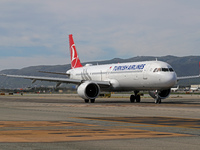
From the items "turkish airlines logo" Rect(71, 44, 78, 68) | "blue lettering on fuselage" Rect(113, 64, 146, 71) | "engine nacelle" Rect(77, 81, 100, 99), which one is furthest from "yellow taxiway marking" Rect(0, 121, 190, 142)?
"turkish airlines logo" Rect(71, 44, 78, 68)

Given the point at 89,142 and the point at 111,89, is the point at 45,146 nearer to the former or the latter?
the point at 89,142

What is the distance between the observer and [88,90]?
43844mm

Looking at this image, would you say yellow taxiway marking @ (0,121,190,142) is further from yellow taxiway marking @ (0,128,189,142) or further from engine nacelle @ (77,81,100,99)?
engine nacelle @ (77,81,100,99)

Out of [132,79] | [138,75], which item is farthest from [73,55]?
[138,75]

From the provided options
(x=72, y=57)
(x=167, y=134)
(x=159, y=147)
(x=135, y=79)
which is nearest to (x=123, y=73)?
(x=135, y=79)

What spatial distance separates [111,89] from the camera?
46062mm

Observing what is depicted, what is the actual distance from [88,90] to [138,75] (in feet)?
19.9

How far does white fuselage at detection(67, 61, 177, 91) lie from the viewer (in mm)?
38750

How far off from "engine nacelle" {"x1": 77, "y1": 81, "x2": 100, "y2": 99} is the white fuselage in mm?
2575

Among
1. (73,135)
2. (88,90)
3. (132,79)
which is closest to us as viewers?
(73,135)

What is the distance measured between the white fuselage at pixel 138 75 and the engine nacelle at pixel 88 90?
2575 mm

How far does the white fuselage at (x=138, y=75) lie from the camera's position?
38.8m

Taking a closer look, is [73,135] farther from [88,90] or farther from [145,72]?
[88,90]

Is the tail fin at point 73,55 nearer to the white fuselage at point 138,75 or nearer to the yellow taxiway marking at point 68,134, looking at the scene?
the white fuselage at point 138,75
